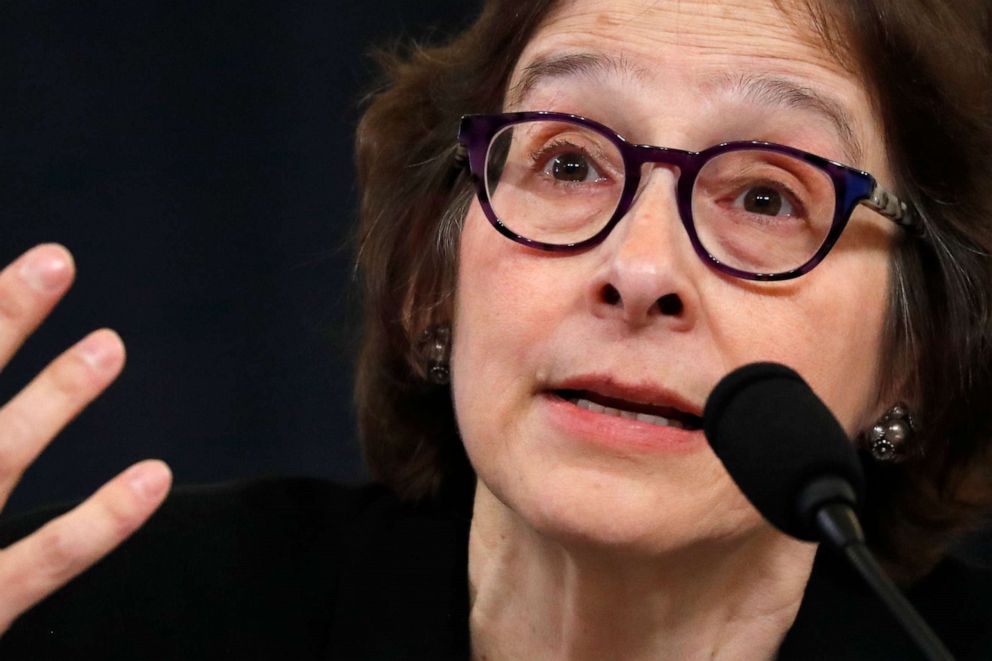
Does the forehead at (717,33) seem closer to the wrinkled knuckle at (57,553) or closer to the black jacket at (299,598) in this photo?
the black jacket at (299,598)

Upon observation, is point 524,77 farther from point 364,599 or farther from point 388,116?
point 364,599

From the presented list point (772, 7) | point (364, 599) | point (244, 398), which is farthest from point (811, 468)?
point (244, 398)

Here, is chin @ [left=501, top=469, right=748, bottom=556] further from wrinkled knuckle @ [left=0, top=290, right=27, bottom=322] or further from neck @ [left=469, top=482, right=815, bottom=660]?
wrinkled knuckle @ [left=0, top=290, right=27, bottom=322]

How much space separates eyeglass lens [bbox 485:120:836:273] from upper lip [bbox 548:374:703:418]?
0.52ft

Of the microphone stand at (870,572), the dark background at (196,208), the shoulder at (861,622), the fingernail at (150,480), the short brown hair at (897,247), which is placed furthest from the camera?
the dark background at (196,208)

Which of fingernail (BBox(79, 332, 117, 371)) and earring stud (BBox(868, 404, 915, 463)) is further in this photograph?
earring stud (BBox(868, 404, 915, 463))

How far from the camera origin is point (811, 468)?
3.09 feet

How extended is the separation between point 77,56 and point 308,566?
1.03m

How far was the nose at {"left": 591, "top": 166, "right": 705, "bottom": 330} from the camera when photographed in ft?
4.34

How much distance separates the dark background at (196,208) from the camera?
2.29 meters

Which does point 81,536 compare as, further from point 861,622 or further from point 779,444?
point 861,622

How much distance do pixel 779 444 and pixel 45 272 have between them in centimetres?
61

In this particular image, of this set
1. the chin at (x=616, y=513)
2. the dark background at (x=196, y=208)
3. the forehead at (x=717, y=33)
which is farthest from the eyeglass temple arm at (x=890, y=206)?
the dark background at (x=196, y=208)

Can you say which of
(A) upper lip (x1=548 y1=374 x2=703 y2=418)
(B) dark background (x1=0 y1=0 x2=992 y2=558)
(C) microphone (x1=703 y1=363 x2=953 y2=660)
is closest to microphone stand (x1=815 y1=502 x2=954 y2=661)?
(C) microphone (x1=703 y1=363 x2=953 y2=660)
